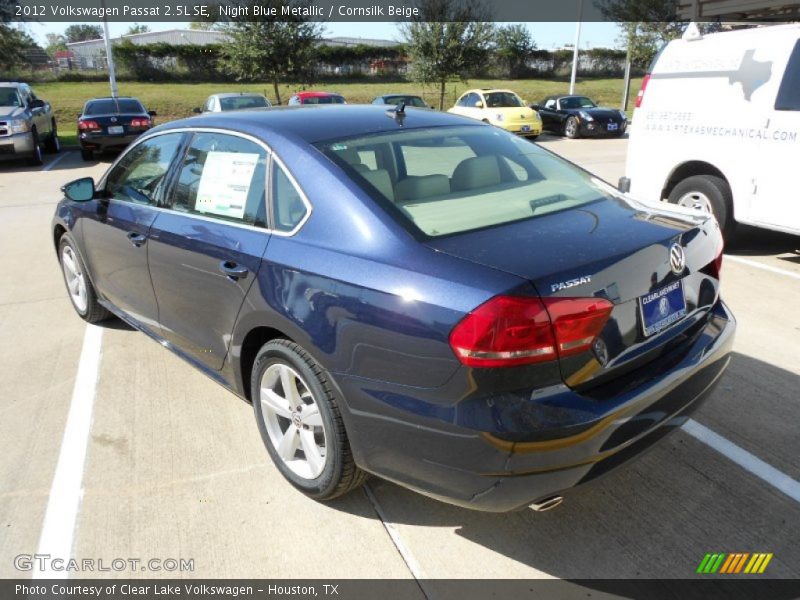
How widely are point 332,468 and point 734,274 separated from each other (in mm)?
4636

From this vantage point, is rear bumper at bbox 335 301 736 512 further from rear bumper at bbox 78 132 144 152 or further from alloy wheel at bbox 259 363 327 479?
rear bumper at bbox 78 132 144 152

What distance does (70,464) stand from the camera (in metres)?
3.24

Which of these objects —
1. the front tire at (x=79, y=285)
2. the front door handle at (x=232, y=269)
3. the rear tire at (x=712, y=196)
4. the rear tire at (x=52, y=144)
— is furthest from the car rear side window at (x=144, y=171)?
the rear tire at (x=52, y=144)

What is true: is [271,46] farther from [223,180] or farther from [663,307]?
[663,307]

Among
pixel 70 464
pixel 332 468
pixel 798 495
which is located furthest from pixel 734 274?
pixel 70 464

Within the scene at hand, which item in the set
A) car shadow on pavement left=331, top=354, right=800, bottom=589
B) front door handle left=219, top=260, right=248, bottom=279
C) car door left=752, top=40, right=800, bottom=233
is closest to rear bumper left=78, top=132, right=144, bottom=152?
car door left=752, top=40, right=800, bottom=233

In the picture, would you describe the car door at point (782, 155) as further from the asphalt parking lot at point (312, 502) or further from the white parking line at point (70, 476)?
the white parking line at point (70, 476)

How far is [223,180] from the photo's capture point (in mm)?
3209

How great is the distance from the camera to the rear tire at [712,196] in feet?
19.8

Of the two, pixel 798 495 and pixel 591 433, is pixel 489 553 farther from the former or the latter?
pixel 798 495

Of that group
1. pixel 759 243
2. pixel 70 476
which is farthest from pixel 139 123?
pixel 70 476

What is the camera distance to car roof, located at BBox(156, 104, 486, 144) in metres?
3.02

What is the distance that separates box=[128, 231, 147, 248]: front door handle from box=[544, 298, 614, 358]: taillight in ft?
8.25

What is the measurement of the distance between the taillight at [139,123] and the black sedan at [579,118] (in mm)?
12464
